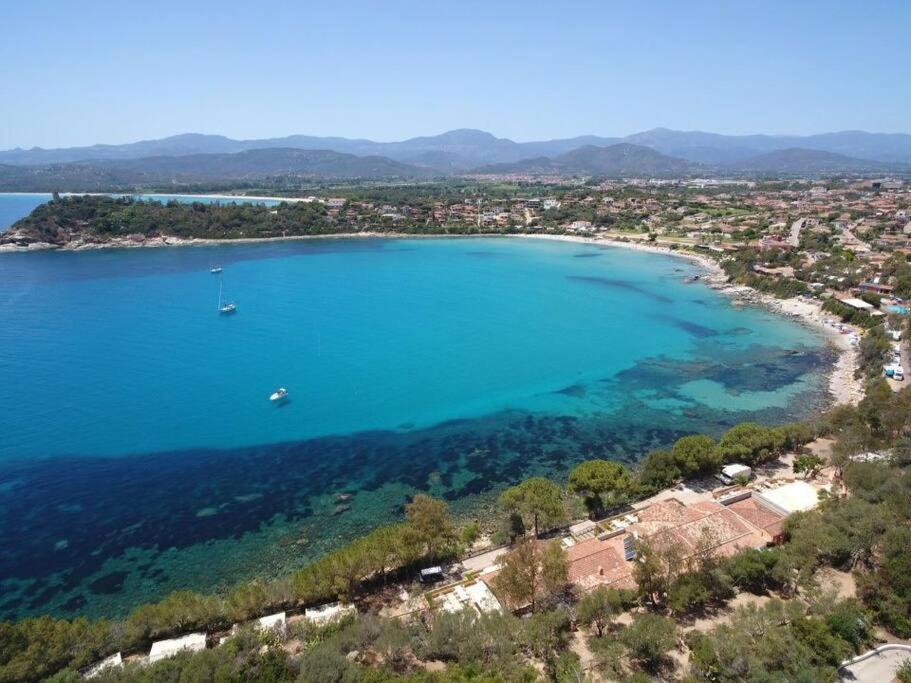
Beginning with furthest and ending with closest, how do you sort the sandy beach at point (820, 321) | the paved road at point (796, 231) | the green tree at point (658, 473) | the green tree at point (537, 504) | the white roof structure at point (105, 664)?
the paved road at point (796, 231) < the sandy beach at point (820, 321) < the green tree at point (658, 473) < the green tree at point (537, 504) < the white roof structure at point (105, 664)

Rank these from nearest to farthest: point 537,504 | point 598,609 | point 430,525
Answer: point 598,609
point 430,525
point 537,504

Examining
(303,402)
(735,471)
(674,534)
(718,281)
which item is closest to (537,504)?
(674,534)

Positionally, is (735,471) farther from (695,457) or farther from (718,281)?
(718,281)

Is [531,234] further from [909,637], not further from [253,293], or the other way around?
[909,637]

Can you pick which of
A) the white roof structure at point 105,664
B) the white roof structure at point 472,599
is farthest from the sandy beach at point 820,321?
the white roof structure at point 105,664

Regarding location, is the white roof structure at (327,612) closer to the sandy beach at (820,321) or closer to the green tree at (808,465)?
the green tree at (808,465)

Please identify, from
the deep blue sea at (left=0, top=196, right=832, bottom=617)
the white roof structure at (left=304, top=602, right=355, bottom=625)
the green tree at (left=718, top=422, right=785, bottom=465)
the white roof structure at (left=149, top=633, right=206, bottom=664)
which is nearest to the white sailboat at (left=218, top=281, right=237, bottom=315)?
the deep blue sea at (left=0, top=196, right=832, bottom=617)

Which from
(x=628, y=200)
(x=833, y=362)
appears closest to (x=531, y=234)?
(x=628, y=200)
